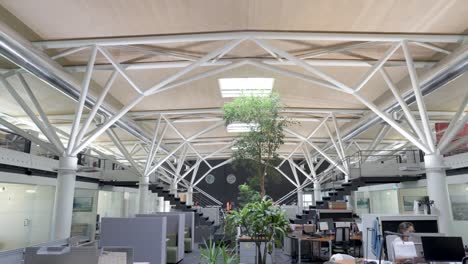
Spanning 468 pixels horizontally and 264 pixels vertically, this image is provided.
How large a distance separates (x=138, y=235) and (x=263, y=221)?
539 centimetres

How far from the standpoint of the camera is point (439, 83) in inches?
327

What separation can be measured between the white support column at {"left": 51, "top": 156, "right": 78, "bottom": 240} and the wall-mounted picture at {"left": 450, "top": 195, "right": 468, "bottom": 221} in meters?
12.6

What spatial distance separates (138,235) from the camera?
9195mm

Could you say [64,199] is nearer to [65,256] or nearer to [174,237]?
[174,237]

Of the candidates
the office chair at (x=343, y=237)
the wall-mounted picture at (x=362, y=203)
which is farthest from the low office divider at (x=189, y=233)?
the wall-mounted picture at (x=362, y=203)

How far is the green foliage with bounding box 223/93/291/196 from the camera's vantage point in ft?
19.5

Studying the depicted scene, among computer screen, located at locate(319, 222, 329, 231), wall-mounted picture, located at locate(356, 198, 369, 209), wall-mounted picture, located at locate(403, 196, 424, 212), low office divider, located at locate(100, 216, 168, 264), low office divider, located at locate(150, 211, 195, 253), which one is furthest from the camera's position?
wall-mounted picture, located at locate(356, 198, 369, 209)

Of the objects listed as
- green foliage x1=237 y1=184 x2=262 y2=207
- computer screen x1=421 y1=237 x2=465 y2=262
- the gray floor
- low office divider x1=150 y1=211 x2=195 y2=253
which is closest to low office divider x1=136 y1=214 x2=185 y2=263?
the gray floor

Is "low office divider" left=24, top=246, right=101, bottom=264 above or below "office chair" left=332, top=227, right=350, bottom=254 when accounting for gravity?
above

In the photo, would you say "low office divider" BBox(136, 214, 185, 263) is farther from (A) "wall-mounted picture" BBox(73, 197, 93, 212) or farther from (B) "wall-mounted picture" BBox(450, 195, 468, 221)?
(B) "wall-mounted picture" BBox(450, 195, 468, 221)

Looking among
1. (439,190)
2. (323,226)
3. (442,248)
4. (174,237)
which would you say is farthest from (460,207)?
(174,237)

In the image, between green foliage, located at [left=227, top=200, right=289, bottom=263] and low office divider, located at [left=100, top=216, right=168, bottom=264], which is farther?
low office divider, located at [left=100, top=216, right=168, bottom=264]

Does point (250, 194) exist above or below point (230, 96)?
below

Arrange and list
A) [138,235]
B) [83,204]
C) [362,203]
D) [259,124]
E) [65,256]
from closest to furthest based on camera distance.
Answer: [65,256] → [259,124] → [138,235] → [83,204] → [362,203]
